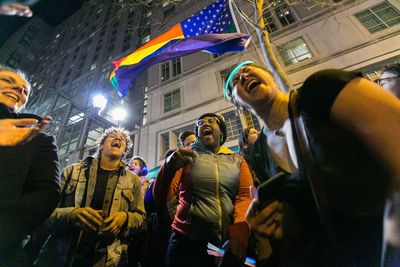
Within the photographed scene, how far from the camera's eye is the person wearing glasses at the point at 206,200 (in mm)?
2146

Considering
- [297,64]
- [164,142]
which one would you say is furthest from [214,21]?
[164,142]

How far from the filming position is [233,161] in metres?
2.82

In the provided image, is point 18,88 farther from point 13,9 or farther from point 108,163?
point 108,163

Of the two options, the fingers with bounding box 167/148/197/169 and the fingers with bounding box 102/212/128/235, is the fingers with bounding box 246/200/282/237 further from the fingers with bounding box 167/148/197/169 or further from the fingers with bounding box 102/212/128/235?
the fingers with bounding box 102/212/128/235

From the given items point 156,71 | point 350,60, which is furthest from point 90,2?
point 350,60

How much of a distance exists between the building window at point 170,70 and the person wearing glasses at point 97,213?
14.3 metres

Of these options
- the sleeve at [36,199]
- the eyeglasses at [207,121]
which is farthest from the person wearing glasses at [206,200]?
the sleeve at [36,199]

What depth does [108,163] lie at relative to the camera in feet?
10.6

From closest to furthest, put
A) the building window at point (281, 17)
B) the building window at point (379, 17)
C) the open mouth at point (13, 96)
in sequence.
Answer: the open mouth at point (13, 96) → the building window at point (379, 17) → the building window at point (281, 17)

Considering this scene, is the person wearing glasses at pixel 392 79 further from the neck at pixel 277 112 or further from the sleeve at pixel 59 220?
the sleeve at pixel 59 220

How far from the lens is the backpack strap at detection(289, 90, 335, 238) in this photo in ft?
3.35

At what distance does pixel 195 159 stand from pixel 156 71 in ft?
55.9

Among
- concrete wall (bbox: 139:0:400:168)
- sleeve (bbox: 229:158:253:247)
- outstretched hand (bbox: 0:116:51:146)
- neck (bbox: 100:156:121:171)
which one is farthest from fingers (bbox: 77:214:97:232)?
concrete wall (bbox: 139:0:400:168)

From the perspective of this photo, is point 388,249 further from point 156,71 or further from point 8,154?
point 156,71
